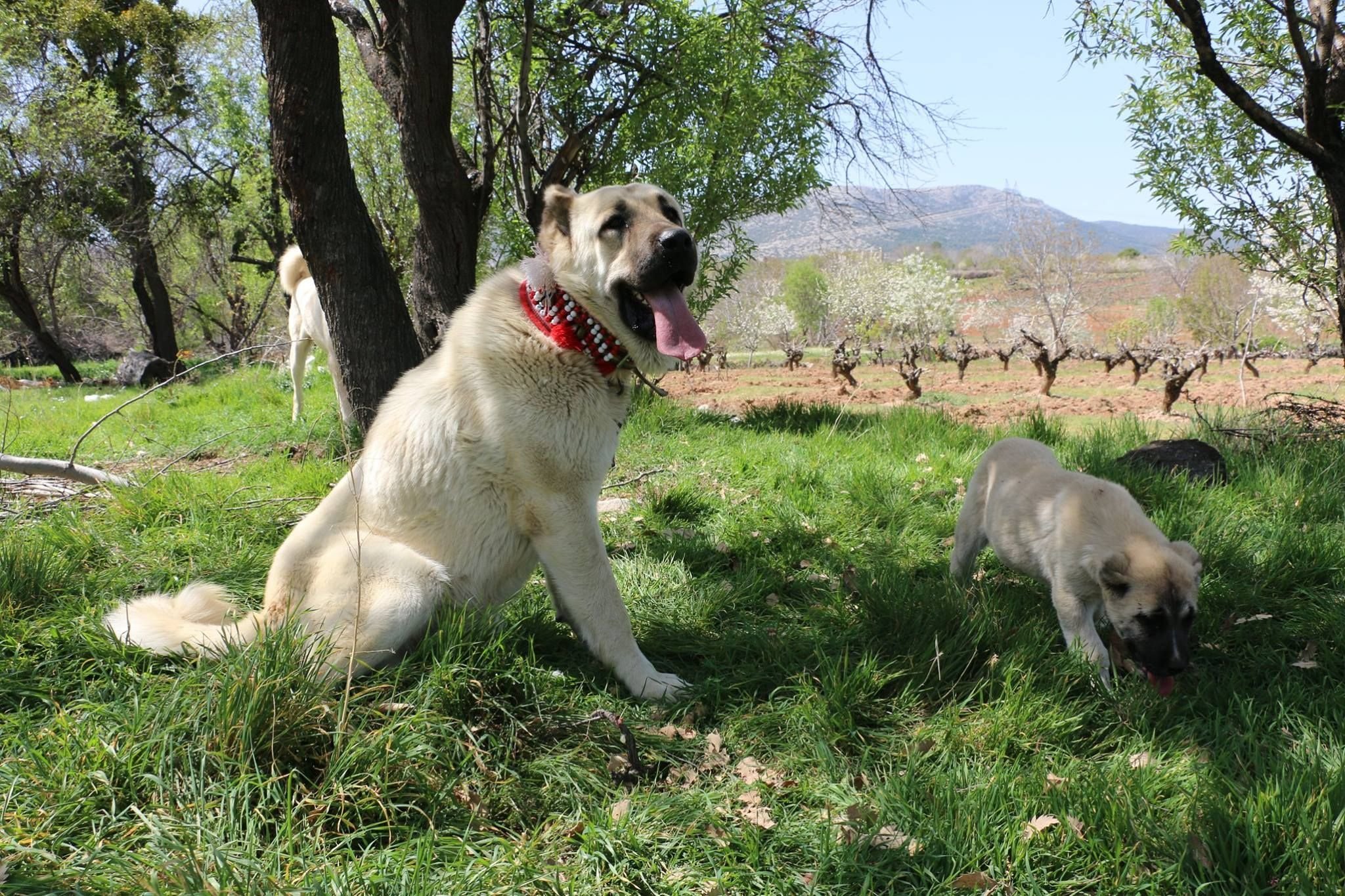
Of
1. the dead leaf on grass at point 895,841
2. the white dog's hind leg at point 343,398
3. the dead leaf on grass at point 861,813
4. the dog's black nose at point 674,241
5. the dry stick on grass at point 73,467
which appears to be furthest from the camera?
the white dog's hind leg at point 343,398

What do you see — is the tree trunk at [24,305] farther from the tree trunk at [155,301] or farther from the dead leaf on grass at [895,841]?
the dead leaf on grass at [895,841]

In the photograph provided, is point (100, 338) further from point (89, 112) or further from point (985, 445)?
point (985, 445)

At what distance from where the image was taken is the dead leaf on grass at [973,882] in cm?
204

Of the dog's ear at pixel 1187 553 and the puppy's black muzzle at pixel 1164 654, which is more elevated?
the dog's ear at pixel 1187 553

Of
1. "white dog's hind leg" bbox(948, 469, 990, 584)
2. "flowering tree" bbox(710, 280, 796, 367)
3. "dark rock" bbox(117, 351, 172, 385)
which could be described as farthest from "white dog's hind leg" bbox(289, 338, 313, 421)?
"flowering tree" bbox(710, 280, 796, 367)

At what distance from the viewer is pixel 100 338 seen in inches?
1410

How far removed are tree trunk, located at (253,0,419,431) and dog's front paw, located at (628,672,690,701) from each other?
3.54 metres

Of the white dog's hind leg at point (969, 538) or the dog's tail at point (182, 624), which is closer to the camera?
the dog's tail at point (182, 624)

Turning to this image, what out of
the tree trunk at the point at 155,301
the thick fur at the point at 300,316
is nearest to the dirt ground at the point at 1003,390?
the thick fur at the point at 300,316

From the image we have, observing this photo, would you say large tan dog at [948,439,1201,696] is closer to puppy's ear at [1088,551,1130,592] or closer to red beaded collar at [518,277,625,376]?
puppy's ear at [1088,551,1130,592]

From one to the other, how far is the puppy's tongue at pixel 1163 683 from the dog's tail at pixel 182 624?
3.35 metres

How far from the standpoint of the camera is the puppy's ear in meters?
3.27

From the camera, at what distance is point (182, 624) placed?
2.80 meters

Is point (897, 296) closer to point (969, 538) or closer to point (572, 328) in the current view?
point (969, 538)
